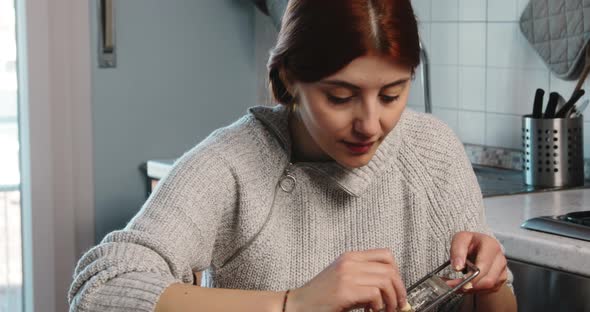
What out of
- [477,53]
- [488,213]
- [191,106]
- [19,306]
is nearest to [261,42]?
[191,106]

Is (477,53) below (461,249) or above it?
above

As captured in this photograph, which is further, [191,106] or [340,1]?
[191,106]

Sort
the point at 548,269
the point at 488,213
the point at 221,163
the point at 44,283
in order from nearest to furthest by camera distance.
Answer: the point at 221,163 < the point at 548,269 < the point at 488,213 < the point at 44,283

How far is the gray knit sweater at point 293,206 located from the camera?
1.25 m

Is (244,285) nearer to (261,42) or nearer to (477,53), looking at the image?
(477,53)

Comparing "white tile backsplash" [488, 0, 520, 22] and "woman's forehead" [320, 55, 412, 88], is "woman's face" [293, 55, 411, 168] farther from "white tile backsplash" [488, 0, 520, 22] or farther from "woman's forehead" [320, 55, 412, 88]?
"white tile backsplash" [488, 0, 520, 22]

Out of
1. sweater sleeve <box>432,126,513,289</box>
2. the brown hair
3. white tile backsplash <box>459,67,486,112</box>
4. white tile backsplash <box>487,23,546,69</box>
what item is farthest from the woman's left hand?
white tile backsplash <box>459,67,486,112</box>

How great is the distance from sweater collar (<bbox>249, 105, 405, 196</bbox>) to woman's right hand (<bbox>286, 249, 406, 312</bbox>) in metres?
0.28

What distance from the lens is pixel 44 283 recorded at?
299 centimetres

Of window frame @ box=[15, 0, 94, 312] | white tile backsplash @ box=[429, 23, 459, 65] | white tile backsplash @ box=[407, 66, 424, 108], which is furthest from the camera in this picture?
window frame @ box=[15, 0, 94, 312]

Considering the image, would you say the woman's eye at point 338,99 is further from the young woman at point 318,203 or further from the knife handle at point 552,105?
the knife handle at point 552,105

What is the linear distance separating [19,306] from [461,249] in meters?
2.17

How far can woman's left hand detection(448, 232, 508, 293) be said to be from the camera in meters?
1.21

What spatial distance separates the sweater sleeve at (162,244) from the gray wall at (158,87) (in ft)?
5.78
